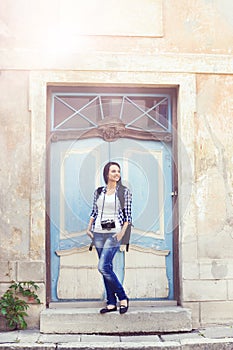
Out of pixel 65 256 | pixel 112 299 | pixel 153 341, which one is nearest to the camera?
pixel 153 341

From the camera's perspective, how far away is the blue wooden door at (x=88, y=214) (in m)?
6.75

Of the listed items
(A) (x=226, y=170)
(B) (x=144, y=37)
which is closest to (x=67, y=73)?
(B) (x=144, y=37)

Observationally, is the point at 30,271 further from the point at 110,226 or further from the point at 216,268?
the point at 216,268

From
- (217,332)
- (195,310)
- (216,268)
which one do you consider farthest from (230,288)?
(217,332)

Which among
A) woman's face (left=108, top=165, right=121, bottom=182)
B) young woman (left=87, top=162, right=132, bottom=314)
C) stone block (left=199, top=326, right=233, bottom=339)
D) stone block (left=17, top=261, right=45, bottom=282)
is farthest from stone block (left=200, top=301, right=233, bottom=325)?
stone block (left=17, top=261, right=45, bottom=282)

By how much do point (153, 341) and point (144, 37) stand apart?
12.5ft

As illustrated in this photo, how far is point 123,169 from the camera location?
22.6 ft

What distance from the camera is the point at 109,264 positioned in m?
6.34

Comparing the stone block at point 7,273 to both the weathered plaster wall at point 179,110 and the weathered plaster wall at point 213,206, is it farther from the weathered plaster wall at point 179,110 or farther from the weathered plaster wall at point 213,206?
the weathered plaster wall at point 213,206

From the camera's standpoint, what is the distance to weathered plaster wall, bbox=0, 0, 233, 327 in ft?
21.6

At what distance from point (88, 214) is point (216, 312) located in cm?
203

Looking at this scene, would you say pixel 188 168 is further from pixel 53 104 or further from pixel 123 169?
pixel 53 104

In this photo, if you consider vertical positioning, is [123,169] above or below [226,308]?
above

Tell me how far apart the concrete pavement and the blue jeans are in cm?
49
